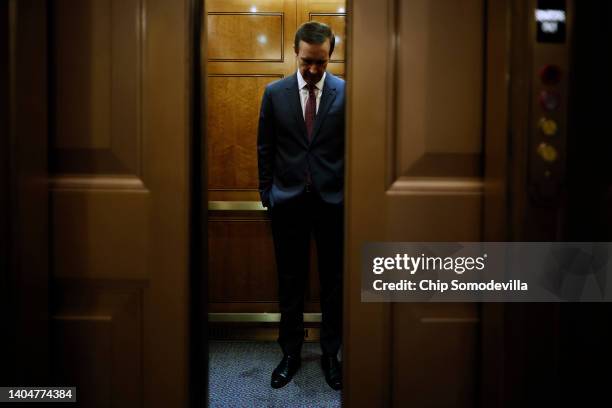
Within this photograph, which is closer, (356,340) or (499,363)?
(499,363)

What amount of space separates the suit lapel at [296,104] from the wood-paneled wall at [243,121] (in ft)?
1.79

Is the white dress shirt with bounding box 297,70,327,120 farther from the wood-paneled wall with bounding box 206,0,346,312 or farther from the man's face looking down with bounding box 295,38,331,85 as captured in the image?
the wood-paneled wall with bounding box 206,0,346,312

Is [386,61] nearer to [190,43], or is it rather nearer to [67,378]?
[190,43]

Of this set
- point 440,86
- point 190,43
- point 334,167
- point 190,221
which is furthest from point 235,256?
point 440,86

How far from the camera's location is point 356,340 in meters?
1.10

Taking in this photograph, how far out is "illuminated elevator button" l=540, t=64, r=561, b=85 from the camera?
3.04ft

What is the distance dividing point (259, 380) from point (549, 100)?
1.54m

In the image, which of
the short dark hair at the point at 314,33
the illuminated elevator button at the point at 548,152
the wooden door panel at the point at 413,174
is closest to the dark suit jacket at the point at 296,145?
the short dark hair at the point at 314,33

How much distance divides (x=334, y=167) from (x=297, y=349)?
82cm

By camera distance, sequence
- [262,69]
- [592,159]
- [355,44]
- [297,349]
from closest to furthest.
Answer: [592,159], [355,44], [297,349], [262,69]

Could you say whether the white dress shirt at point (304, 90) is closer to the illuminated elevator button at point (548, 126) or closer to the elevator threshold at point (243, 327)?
the illuminated elevator button at point (548, 126)

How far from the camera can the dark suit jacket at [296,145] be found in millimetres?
1621

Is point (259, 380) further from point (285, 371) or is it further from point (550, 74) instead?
point (550, 74)

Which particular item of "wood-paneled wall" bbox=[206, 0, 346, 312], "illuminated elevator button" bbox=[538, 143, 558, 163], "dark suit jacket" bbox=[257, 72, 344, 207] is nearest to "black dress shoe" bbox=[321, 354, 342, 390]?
"wood-paneled wall" bbox=[206, 0, 346, 312]
